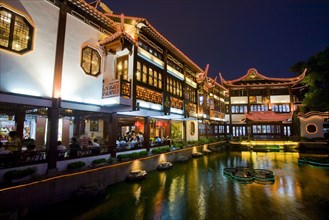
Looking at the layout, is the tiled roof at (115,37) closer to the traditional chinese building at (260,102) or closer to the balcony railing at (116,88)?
the balcony railing at (116,88)

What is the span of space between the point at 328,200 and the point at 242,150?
2316 cm

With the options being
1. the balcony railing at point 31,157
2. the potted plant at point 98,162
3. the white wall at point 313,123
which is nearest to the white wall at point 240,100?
the white wall at point 313,123

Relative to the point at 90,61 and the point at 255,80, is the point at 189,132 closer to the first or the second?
the point at 90,61

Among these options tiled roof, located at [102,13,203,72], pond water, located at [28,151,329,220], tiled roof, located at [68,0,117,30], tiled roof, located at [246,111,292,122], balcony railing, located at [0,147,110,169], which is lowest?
pond water, located at [28,151,329,220]

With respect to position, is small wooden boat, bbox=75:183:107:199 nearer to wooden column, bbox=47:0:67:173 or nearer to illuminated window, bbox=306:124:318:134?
wooden column, bbox=47:0:67:173

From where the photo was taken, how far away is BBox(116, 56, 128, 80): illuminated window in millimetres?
14771

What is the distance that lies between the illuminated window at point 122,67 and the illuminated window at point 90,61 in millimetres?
1871

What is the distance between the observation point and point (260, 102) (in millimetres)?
39438

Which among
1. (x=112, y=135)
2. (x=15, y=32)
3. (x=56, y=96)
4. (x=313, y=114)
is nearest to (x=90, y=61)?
(x=56, y=96)

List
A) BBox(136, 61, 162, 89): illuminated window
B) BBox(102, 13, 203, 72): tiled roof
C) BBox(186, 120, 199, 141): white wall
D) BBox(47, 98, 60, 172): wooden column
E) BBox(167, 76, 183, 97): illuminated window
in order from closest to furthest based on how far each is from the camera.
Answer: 1. BBox(47, 98, 60, 172): wooden column
2. BBox(102, 13, 203, 72): tiled roof
3. BBox(136, 61, 162, 89): illuminated window
4. BBox(167, 76, 183, 97): illuminated window
5. BBox(186, 120, 199, 141): white wall

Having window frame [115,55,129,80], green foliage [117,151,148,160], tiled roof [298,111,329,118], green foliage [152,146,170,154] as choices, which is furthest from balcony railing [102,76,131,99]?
tiled roof [298,111,329,118]

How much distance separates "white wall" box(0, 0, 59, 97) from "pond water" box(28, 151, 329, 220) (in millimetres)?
6065

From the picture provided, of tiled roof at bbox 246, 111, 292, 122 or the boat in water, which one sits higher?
tiled roof at bbox 246, 111, 292, 122

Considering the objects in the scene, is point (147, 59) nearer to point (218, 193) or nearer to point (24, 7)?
point (24, 7)
